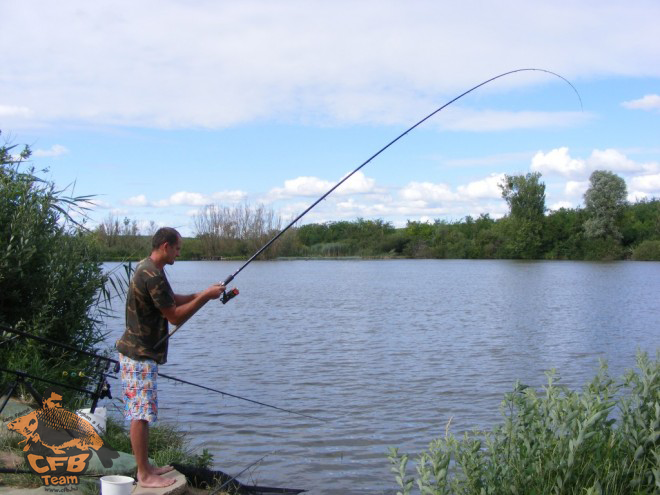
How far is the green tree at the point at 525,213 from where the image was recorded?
79812 millimetres

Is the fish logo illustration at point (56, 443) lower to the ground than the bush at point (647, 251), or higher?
lower

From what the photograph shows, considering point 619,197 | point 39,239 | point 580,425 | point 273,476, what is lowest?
point 273,476

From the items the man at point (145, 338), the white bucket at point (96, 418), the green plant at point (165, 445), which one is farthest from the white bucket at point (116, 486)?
the green plant at point (165, 445)

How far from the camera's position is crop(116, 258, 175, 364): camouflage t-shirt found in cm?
441

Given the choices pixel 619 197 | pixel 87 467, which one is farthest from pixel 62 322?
pixel 619 197

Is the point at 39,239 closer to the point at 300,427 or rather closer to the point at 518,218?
the point at 300,427

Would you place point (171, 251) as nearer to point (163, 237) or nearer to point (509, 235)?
point (163, 237)

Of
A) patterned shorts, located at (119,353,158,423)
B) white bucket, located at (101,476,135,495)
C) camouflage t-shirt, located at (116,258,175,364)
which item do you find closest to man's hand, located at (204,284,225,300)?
camouflage t-shirt, located at (116,258,175,364)

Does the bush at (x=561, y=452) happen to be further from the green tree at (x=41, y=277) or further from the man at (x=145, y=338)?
the green tree at (x=41, y=277)

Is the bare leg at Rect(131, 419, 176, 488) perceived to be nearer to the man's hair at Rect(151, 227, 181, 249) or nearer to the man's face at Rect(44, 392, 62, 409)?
the man's face at Rect(44, 392, 62, 409)

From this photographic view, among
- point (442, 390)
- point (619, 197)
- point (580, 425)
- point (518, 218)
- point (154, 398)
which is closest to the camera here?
point (580, 425)

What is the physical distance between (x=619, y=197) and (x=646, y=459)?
75.5 meters

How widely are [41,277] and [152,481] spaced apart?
12.7 feet

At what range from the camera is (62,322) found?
7.92m
